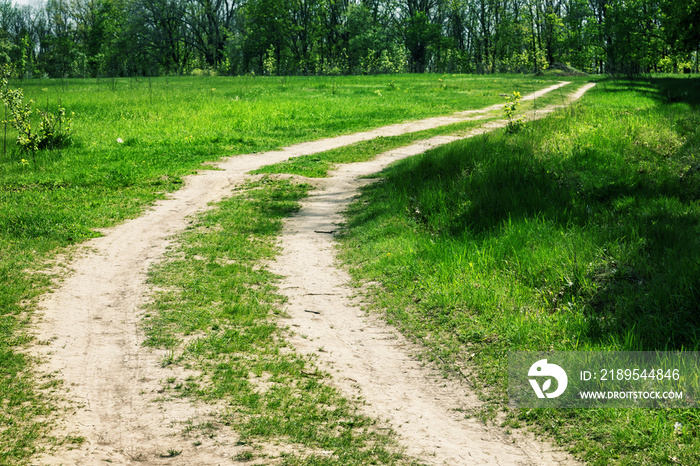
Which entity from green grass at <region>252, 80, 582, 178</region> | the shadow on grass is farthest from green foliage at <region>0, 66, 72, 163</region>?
the shadow on grass

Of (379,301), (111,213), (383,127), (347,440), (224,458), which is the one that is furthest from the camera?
(383,127)

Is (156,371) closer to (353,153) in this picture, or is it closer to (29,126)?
(353,153)

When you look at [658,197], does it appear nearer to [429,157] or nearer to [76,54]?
[429,157]

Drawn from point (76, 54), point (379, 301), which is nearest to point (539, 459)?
point (379, 301)

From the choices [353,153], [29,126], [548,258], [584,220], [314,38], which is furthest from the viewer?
[314,38]

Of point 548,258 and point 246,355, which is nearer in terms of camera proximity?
point 246,355

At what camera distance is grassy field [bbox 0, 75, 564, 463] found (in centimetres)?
498

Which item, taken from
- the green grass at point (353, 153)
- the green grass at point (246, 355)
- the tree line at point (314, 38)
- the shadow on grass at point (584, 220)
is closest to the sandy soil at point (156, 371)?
the green grass at point (246, 355)

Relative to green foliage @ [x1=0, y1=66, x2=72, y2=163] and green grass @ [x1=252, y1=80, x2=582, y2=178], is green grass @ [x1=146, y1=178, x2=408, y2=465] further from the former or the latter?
green foliage @ [x1=0, y1=66, x2=72, y2=163]

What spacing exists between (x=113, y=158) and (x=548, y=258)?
11.0m

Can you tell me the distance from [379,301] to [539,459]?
288cm

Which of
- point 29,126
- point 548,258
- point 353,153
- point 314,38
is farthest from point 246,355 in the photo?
point 314,38

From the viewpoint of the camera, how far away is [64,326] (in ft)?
18.1

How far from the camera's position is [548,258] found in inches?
250
